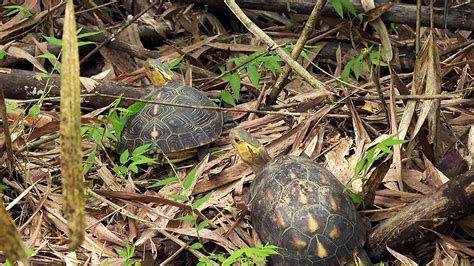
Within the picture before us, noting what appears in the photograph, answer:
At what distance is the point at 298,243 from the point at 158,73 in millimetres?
2048

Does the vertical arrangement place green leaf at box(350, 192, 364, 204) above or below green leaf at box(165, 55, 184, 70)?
below

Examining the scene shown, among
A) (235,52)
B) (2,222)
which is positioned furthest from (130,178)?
(2,222)

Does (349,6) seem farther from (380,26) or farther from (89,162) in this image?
(89,162)

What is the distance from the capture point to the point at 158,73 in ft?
15.4

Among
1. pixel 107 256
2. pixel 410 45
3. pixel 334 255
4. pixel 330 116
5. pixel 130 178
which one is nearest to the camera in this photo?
pixel 334 255

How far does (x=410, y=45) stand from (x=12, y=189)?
315 centimetres

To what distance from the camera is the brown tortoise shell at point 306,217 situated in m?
3.06

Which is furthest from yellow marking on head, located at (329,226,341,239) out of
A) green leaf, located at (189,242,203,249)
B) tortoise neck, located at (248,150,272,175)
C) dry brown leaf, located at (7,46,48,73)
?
dry brown leaf, located at (7,46,48,73)

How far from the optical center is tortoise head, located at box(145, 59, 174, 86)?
15.3 feet

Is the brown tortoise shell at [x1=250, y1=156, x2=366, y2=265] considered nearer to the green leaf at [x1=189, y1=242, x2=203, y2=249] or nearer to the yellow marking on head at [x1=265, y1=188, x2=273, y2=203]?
the yellow marking on head at [x1=265, y1=188, x2=273, y2=203]

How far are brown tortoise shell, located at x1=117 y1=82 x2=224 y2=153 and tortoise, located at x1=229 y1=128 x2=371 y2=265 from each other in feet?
2.93

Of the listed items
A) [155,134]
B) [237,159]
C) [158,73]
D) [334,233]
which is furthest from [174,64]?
[334,233]

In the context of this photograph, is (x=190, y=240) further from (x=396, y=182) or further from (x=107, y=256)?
(x=396, y=182)

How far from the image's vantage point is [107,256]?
129 inches
